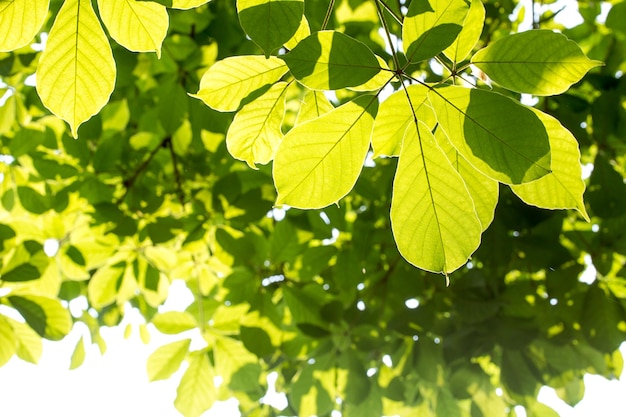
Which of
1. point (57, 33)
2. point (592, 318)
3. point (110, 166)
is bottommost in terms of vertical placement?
point (592, 318)

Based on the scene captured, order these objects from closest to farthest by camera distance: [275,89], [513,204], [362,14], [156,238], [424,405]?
[275,89]
[156,238]
[513,204]
[362,14]
[424,405]

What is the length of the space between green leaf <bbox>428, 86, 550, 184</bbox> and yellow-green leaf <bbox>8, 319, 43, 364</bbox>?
1.42 meters

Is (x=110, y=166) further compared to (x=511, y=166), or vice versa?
(x=110, y=166)

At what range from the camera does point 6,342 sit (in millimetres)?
1474

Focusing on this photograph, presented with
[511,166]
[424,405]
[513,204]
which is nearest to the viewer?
[511,166]

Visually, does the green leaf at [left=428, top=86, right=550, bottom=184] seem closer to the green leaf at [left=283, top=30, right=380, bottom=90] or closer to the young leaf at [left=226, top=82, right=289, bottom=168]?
the green leaf at [left=283, top=30, right=380, bottom=90]

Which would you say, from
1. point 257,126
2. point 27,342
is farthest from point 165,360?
point 257,126

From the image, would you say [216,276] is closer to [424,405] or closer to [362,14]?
[424,405]

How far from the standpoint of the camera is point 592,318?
5.69 ft

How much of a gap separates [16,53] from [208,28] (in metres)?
0.60

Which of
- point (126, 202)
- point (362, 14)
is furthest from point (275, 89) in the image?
point (362, 14)

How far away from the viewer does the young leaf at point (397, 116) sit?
0.71m

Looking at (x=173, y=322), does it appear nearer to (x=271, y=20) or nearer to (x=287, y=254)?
(x=287, y=254)

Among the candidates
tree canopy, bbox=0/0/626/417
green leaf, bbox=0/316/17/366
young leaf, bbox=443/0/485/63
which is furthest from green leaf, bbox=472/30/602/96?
green leaf, bbox=0/316/17/366
